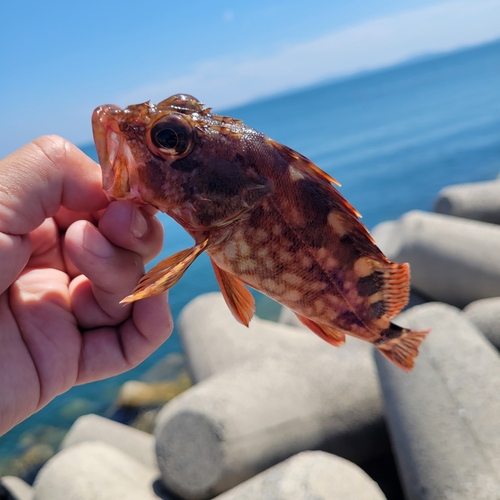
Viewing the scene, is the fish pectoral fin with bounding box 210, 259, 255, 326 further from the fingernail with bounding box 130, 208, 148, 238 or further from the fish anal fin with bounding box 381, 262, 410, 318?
the fish anal fin with bounding box 381, 262, 410, 318

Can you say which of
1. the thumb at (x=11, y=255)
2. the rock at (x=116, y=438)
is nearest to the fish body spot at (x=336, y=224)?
the thumb at (x=11, y=255)

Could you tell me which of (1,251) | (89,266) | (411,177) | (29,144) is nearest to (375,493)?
(89,266)

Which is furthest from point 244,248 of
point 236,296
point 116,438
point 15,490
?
point 15,490

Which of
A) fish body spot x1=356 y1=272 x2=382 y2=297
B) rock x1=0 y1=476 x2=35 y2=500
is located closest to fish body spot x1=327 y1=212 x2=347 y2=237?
fish body spot x1=356 y1=272 x2=382 y2=297

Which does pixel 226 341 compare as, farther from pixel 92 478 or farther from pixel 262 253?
pixel 262 253

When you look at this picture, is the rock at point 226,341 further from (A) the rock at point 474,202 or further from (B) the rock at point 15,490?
(A) the rock at point 474,202
